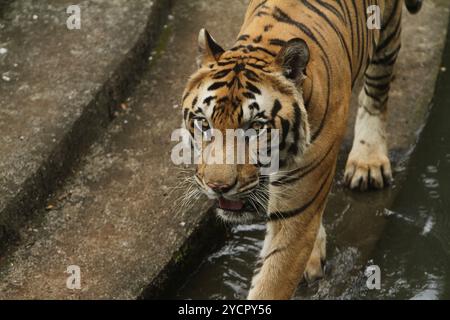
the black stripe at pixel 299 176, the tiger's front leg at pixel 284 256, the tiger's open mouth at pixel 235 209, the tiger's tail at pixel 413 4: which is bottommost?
the tiger's front leg at pixel 284 256

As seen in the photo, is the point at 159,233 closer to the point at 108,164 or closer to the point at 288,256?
the point at 108,164

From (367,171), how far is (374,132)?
0.21 m

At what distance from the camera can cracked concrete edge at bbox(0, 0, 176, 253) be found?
416 cm

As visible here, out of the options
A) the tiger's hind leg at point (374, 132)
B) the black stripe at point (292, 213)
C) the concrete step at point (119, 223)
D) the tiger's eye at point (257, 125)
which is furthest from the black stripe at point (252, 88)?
the tiger's hind leg at point (374, 132)

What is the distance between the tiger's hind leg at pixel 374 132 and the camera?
4543 millimetres

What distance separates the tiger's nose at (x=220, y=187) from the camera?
3.04 m

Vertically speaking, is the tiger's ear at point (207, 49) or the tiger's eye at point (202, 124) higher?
the tiger's ear at point (207, 49)

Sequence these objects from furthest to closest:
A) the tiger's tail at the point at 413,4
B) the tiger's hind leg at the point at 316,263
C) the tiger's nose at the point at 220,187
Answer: the tiger's tail at the point at 413,4 → the tiger's hind leg at the point at 316,263 → the tiger's nose at the point at 220,187

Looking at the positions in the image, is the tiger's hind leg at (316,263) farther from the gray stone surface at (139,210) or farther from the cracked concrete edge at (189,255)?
the cracked concrete edge at (189,255)

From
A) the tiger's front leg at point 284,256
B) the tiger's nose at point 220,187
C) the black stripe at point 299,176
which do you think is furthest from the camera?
the tiger's front leg at point 284,256

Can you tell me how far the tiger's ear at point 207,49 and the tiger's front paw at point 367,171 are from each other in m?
1.49

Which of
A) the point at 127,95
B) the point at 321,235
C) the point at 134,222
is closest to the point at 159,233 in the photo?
the point at 134,222

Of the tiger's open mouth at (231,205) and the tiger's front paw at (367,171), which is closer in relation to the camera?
the tiger's open mouth at (231,205)

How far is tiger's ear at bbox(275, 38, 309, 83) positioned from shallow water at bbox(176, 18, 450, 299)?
4.20 feet
